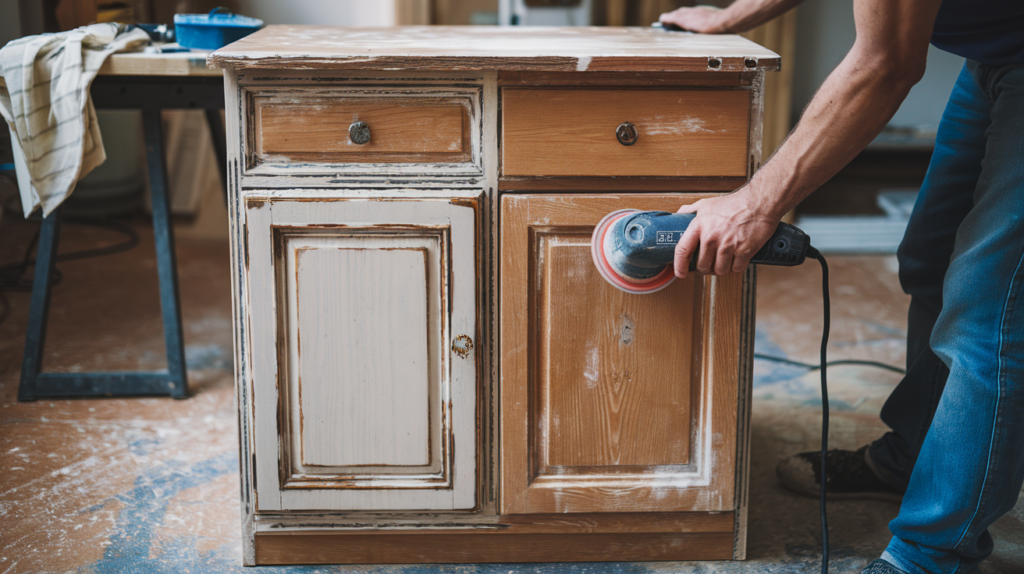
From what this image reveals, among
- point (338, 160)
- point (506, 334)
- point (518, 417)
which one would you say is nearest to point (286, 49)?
point (338, 160)

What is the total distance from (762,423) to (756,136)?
36.5 inches

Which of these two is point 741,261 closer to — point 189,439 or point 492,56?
point 492,56

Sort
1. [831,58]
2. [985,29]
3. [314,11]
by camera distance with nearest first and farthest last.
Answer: [985,29]
[314,11]
[831,58]

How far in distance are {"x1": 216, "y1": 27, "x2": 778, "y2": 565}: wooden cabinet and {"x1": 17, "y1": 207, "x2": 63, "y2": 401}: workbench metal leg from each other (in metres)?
0.96

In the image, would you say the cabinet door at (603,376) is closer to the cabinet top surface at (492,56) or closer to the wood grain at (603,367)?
the wood grain at (603,367)

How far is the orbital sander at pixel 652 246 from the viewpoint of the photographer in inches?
45.0

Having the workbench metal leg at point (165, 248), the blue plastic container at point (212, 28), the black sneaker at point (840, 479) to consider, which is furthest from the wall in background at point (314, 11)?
the black sneaker at point (840, 479)

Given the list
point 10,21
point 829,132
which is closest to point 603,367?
point 829,132

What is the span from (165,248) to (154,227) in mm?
55

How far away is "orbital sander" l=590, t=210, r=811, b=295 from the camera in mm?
1143

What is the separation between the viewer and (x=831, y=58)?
13.1 feet

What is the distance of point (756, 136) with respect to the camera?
4.05 ft

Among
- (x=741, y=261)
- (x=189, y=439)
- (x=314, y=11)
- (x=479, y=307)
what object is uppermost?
(x=314, y=11)

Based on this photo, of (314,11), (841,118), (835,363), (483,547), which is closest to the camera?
(841,118)
